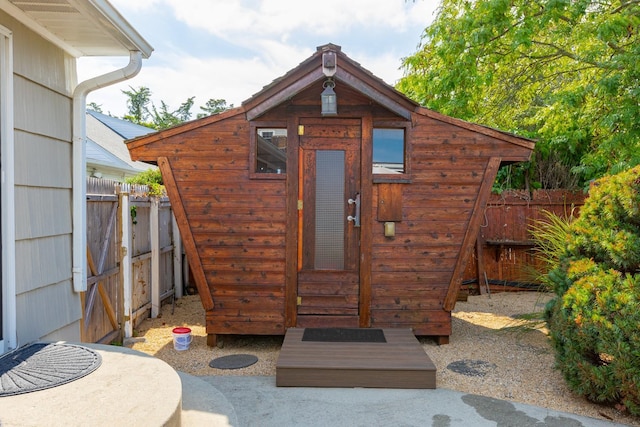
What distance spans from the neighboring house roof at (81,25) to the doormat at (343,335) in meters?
2.93

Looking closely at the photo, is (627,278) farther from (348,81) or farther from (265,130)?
(265,130)

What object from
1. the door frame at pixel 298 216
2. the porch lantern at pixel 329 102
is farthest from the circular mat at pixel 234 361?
the porch lantern at pixel 329 102

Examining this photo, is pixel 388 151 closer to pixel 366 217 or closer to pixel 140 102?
pixel 366 217

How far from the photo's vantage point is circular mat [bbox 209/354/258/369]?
427 centimetres

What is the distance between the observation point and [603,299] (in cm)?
307

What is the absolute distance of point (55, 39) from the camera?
3.16m

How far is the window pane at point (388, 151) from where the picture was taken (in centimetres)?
492

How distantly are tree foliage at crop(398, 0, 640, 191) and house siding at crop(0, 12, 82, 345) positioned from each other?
5665 mm

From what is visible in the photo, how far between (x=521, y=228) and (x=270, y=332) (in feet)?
16.7

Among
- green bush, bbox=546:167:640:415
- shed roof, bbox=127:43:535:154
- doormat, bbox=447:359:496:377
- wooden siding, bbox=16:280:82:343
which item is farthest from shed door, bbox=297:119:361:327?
wooden siding, bbox=16:280:82:343

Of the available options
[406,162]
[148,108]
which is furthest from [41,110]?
[148,108]

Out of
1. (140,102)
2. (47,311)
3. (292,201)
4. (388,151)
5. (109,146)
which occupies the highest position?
(140,102)

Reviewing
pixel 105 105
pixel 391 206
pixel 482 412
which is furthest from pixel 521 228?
pixel 105 105

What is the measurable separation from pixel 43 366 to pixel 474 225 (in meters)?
3.99
